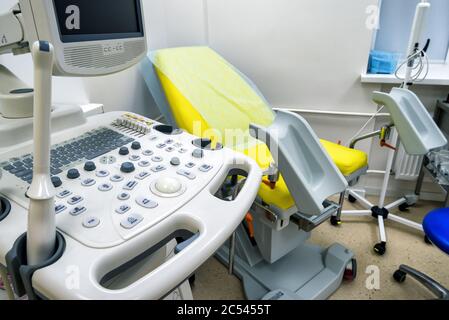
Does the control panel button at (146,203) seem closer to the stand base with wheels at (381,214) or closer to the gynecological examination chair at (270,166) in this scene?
the gynecological examination chair at (270,166)

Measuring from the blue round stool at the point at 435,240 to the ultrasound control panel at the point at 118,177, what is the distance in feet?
2.97

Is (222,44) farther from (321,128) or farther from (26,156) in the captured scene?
(26,156)

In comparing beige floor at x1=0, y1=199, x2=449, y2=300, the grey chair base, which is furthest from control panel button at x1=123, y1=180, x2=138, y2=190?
the grey chair base

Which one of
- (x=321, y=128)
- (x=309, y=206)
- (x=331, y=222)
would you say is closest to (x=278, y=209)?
(x=309, y=206)

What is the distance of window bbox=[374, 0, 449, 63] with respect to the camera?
6.22 ft

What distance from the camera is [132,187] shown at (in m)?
0.63

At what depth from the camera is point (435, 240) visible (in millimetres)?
1120

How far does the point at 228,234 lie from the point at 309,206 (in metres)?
0.51

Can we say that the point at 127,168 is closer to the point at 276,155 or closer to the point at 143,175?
the point at 143,175

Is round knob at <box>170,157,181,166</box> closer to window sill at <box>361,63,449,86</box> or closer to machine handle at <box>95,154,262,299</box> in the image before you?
machine handle at <box>95,154,262,299</box>

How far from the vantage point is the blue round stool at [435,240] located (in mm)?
1105

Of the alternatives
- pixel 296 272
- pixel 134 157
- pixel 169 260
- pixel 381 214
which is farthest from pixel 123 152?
pixel 381 214

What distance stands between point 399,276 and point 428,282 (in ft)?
0.41

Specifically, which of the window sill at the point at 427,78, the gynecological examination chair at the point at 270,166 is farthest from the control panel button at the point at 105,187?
the window sill at the point at 427,78
